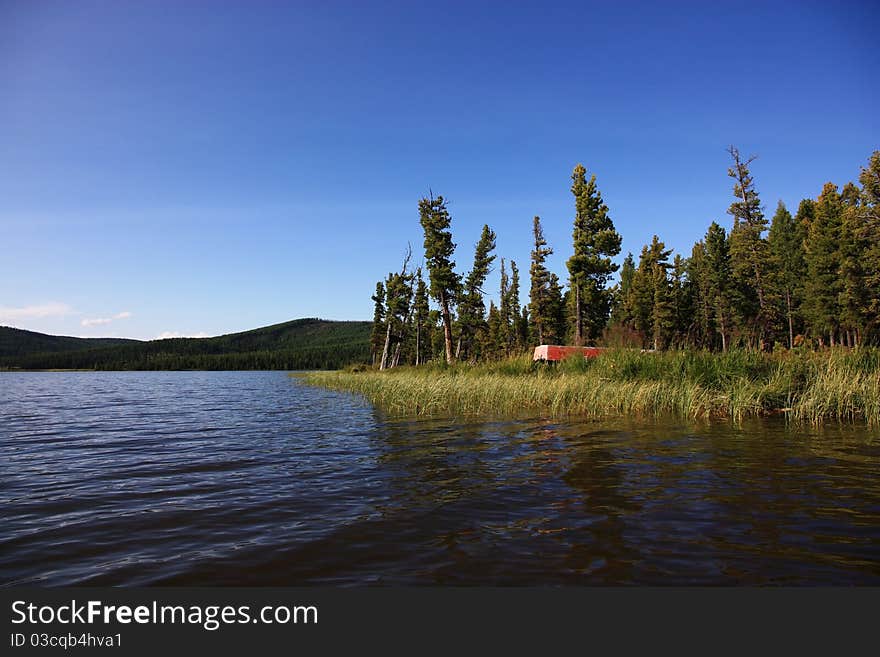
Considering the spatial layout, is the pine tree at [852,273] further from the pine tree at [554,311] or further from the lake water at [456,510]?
the lake water at [456,510]

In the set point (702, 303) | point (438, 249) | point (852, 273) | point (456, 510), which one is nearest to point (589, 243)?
point (438, 249)

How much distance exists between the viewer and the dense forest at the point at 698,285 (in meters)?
39.0

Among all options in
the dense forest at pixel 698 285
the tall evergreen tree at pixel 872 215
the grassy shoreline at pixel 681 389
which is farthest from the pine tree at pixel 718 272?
the grassy shoreline at pixel 681 389

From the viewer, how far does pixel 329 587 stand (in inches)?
144

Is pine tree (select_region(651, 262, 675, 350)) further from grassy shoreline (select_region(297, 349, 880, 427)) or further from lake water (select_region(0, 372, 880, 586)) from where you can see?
lake water (select_region(0, 372, 880, 586))

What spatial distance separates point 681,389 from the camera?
45.2ft

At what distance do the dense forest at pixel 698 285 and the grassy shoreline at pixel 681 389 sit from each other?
11.4 m

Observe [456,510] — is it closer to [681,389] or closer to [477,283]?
[681,389]

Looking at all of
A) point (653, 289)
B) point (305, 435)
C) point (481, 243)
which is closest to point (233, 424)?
point (305, 435)

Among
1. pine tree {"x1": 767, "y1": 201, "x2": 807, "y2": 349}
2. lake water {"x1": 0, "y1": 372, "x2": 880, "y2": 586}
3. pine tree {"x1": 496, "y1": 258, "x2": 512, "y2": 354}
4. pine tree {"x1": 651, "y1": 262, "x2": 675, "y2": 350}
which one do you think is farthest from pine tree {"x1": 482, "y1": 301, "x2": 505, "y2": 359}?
lake water {"x1": 0, "y1": 372, "x2": 880, "y2": 586}

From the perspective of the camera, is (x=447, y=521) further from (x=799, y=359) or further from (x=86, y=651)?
(x=799, y=359)

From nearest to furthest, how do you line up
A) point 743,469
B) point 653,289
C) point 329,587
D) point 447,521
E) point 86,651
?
point 86,651 → point 329,587 → point 447,521 → point 743,469 → point 653,289

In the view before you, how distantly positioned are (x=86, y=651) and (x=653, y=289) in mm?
63809

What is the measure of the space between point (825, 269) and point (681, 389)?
44.8 m
